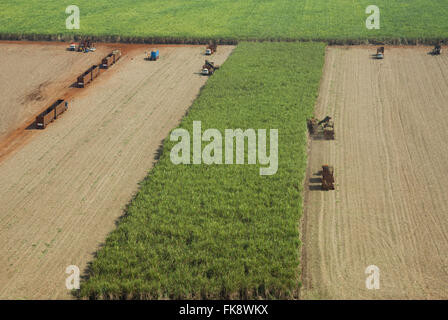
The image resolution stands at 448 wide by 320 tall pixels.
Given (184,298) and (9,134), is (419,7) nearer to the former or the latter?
(9,134)

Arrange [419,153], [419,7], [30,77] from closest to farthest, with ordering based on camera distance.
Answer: [419,153] → [30,77] → [419,7]

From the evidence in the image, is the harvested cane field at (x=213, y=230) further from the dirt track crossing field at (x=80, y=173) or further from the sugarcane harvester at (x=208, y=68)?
the sugarcane harvester at (x=208, y=68)

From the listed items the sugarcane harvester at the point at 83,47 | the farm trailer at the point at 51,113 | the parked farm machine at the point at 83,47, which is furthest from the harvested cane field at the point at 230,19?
the farm trailer at the point at 51,113

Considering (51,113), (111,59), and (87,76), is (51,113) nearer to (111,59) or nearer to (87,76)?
(87,76)

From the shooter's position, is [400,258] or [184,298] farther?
[400,258]

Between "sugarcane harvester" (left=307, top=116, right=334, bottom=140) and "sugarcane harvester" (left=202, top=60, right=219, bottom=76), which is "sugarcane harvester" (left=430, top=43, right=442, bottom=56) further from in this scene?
"sugarcane harvester" (left=307, top=116, right=334, bottom=140)

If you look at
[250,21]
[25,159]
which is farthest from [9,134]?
[250,21]

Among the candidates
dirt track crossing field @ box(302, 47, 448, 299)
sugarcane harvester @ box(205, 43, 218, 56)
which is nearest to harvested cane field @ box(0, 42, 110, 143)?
sugarcane harvester @ box(205, 43, 218, 56)
